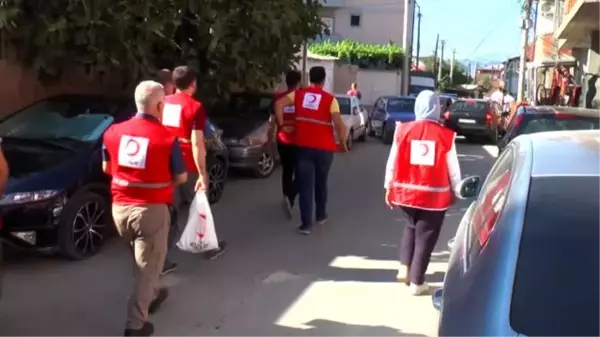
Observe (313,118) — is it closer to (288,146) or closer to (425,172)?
(288,146)

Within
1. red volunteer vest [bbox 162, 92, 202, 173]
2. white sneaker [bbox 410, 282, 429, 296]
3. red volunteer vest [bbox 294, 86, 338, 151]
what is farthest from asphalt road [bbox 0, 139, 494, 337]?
red volunteer vest [bbox 162, 92, 202, 173]

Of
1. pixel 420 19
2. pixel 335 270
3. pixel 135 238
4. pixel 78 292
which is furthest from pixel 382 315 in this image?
pixel 420 19

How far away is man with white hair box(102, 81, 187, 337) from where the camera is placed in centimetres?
486

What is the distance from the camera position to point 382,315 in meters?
5.83

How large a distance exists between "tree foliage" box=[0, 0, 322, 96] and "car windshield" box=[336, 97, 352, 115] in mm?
6723

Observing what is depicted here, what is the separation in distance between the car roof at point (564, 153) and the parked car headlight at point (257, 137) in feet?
28.2

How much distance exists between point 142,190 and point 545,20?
55876 millimetres

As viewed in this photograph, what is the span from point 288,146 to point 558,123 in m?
3.34

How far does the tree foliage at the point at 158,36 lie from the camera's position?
31.0 feet

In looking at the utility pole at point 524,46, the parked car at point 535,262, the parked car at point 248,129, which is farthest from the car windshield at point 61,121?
the utility pole at point 524,46

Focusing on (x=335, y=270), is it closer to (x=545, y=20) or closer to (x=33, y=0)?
(x=33, y=0)

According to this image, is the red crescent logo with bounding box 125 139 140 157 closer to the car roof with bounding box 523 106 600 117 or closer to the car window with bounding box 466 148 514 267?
the car window with bounding box 466 148 514 267

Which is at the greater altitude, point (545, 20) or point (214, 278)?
point (545, 20)

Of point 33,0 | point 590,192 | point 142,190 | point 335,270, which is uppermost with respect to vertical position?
point 33,0
